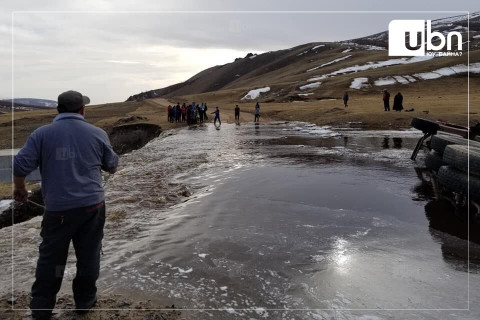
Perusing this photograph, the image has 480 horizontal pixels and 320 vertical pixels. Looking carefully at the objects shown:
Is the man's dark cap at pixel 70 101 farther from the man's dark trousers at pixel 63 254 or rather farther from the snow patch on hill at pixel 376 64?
the snow patch on hill at pixel 376 64

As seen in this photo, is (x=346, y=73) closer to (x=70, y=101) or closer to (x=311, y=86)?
(x=311, y=86)

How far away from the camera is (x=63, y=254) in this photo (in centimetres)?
395

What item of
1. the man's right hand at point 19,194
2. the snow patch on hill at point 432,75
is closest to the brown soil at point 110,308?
the man's right hand at point 19,194

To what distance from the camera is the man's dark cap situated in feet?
13.2

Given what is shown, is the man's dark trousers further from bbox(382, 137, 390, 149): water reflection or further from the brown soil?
bbox(382, 137, 390, 149): water reflection

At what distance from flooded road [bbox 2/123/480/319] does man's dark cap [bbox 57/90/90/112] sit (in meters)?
2.00

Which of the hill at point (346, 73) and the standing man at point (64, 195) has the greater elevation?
the hill at point (346, 73)

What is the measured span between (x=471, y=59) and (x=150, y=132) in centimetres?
6750

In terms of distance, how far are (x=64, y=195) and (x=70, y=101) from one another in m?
0.90

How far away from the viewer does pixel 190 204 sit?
332 inches

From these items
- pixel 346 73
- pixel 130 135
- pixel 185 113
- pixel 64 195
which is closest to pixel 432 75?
pixel 346 73

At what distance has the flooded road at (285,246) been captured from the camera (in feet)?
14.4

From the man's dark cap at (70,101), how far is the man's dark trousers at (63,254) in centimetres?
97

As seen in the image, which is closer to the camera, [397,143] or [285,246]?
[285,246]
